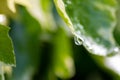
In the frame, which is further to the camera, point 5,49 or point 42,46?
point 42,46

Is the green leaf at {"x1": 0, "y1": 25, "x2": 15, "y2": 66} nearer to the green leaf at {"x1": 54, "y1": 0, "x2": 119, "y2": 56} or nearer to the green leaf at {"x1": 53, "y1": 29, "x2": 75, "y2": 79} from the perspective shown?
the green leaf at {"x1": 54, "y1": 0, "x2": 119, "y2": 56}

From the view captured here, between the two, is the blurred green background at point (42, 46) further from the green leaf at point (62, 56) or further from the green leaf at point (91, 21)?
the green leaf at point (91, 21)

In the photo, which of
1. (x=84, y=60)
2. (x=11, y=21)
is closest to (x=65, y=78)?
(x=84, y=60)

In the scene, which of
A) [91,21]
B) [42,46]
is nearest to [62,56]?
[42,46]

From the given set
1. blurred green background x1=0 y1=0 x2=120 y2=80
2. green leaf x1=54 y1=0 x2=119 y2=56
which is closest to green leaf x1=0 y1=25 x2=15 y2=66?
green leaf x1=54 y1=0 x2=119 y2=56

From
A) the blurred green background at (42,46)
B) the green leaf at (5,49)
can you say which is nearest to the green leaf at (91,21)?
the green leaf at (5,49)

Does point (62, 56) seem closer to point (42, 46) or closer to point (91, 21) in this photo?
point (42, 46)

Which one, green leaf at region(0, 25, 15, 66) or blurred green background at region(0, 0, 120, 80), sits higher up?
green leaf at region(0, 25, 15, 66)
